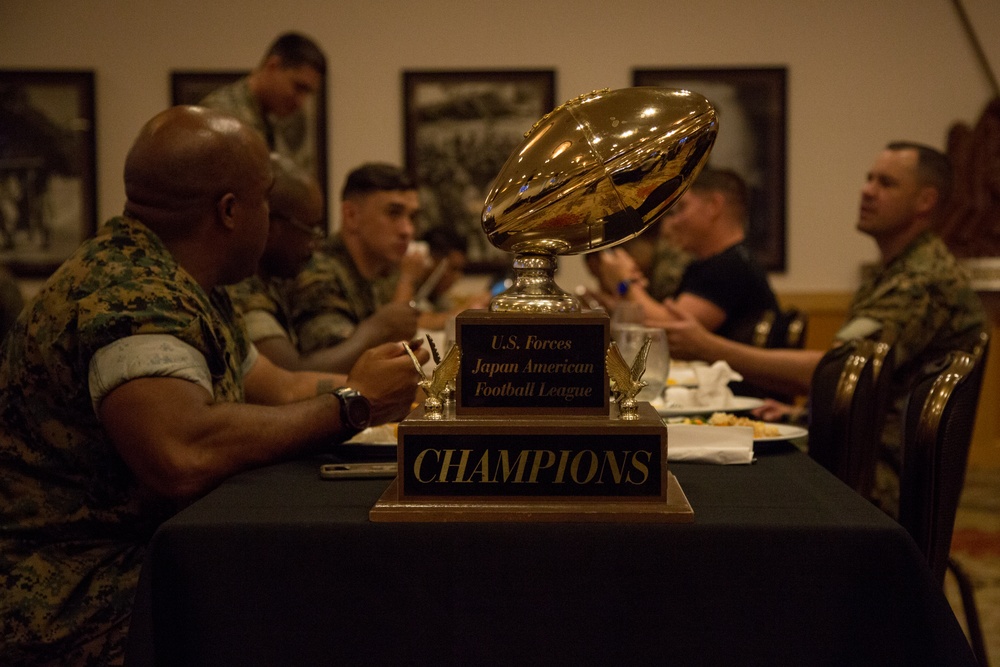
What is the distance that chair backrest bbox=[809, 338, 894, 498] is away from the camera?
1.83m

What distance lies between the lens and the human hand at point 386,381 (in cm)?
158

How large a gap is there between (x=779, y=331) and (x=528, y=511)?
8.98 ft

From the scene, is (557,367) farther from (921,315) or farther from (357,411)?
(921,315)

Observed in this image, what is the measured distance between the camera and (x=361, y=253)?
381cm

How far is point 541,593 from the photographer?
1052 millimetres

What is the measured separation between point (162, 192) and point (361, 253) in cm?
216

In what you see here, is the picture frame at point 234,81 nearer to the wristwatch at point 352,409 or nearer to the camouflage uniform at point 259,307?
the camouflage uniform at point 259,307

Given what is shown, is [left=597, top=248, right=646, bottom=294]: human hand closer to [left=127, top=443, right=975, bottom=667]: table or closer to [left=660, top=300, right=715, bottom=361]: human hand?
[left=660, top=300, right=715, bottom=361]: human hand

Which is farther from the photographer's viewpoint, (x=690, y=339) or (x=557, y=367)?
(x=690, y=339)

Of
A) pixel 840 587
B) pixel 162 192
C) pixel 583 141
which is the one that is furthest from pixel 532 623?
pixel 162 192

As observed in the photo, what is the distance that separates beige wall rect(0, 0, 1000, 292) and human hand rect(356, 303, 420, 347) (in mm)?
3248

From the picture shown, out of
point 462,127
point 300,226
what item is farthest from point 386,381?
point 462,127

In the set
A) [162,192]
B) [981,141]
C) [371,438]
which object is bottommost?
[371,438]

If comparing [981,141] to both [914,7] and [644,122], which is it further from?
[644,122]
